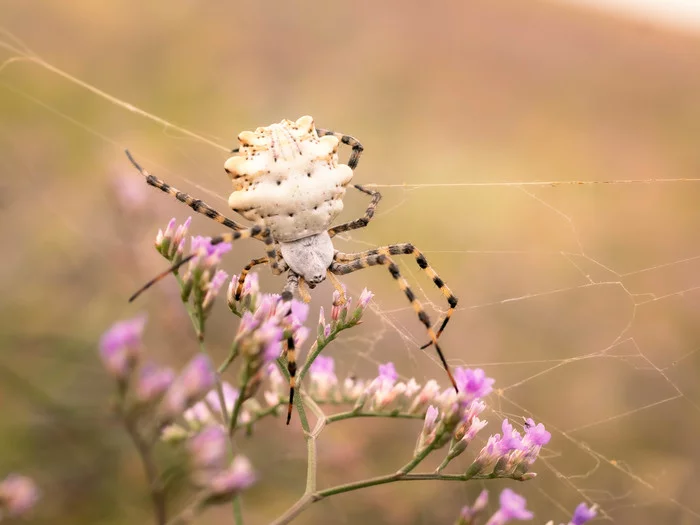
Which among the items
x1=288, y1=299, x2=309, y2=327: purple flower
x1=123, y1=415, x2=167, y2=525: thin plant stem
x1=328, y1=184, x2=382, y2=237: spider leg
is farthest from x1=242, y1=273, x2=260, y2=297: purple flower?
x1=123, y1=415, x2=167, y2=525: thin plant stem

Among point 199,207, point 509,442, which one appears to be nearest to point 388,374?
point 509,442

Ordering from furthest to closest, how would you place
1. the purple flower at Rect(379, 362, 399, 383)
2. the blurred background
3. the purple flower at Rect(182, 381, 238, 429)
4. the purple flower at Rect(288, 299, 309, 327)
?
the blurred background → the purple flower at Rect(379, 362, 399, 383) → the purple flower at Rect(182, 381, 238, 429) → the purple flower at Rect(288, 299, 309, 327)

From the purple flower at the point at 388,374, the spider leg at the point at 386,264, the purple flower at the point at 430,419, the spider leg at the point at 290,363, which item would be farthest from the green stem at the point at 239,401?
the spider leg at the point at 386,264

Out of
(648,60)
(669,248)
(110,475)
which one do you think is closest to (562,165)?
(669,248)

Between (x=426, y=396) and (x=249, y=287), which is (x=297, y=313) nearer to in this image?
(x=249, y=287)

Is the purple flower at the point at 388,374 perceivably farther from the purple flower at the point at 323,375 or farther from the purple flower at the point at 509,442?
the purple flower at the point at 509,442

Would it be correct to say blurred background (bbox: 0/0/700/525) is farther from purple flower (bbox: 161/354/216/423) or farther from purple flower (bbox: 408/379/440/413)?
purple flower (bbox: 408/379/440/413)
